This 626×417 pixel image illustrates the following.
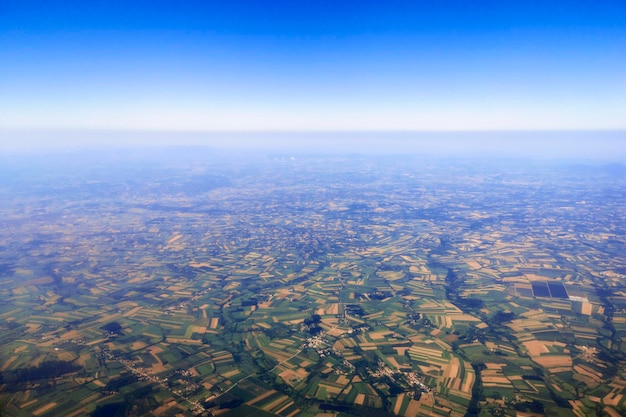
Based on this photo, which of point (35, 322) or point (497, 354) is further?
point (35, 322)

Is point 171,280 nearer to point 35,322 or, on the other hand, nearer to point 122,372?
point 35,322

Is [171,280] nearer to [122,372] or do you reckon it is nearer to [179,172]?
[122,372]

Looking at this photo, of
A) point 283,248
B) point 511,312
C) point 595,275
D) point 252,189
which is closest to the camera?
point 511,312

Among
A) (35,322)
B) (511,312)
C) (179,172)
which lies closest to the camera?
(35,322)

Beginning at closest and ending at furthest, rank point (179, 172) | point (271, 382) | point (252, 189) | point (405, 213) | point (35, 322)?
point (271, 382), point (35, 322), point (405, 213), point (252, 189), point (179, 172)

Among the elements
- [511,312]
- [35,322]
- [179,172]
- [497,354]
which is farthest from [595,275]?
[179,172]

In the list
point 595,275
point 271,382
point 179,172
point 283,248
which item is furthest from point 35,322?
point 179,172
